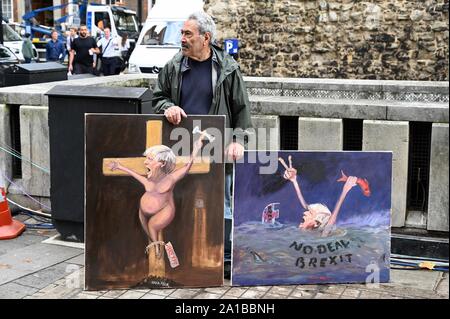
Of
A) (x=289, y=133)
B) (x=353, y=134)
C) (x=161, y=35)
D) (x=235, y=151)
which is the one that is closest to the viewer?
(x=235, y=151)

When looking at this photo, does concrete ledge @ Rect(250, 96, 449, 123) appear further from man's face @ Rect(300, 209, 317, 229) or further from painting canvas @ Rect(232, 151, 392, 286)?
man's face @ Rect(300, 209, 317, 229)

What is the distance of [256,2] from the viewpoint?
1481 centimetres

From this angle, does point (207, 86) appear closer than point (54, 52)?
Yes

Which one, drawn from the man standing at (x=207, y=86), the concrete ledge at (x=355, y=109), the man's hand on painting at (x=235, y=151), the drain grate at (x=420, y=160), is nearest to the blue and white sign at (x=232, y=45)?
the concrete ledge at (x=355, y=109)

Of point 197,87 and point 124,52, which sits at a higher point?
point 124,52

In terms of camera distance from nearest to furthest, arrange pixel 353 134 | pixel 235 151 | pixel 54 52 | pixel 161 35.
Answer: pixel 235 151 < pixel 353 134 < pixel 161 35 < pixel 54 52

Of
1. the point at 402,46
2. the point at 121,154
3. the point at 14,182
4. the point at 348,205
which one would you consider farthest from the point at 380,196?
the point at 402,46

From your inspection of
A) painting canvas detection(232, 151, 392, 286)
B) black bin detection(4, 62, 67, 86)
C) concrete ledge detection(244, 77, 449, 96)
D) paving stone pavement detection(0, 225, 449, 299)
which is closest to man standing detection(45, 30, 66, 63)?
black bin detection(4, 62, 67, 86)

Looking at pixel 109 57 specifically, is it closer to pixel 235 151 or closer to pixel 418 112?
pixel 418 112

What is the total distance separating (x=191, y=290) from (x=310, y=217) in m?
1.00

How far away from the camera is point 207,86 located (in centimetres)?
493

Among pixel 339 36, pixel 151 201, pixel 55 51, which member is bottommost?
pixel 151 201

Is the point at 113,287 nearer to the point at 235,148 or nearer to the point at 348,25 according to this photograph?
the point at 235,148

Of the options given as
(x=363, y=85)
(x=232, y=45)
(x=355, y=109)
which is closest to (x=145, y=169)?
(x=355, y=109)
